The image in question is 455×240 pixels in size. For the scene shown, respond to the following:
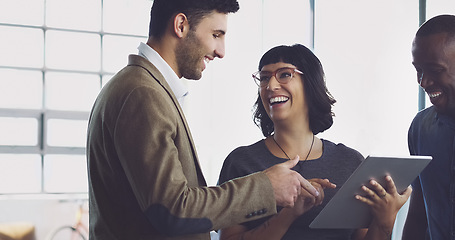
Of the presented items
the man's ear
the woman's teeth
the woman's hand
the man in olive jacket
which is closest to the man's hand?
the man in olive jacket

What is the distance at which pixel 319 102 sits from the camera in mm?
1985

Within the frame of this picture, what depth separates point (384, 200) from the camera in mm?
1626

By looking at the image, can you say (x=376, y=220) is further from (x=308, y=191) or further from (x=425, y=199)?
(x=308, y=191)

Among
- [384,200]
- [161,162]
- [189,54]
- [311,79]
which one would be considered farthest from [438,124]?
[161,162]

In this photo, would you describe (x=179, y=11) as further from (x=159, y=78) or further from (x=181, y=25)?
(x=159, y=78)

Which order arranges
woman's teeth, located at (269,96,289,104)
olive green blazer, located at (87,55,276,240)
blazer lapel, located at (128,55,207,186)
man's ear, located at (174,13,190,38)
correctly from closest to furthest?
1. olive green blazer, located at (87,55,276,240)
2. blazer lapel, located at (128,55,207,186)
3. man's ear, located at (174,13,190,38)
4. woman's teeth, located at (269,96,289,104)

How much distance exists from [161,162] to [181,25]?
449 mm

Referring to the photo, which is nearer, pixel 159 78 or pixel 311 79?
pixel 159 78

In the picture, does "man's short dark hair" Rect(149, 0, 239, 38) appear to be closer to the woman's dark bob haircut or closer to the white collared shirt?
the white collared shirt

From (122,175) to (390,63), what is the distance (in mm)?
3950

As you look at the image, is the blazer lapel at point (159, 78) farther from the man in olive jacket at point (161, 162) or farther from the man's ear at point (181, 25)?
the man's ear at point (181, 25)

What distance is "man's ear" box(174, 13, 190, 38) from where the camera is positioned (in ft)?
4.69

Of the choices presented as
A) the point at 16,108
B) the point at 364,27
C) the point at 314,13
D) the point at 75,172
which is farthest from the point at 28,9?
the point at 364,27

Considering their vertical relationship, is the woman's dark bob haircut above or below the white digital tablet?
above
